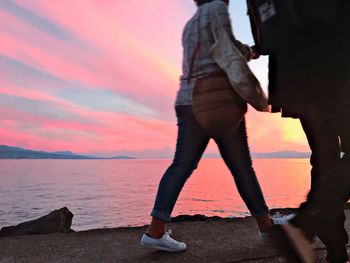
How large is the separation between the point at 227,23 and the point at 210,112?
0.69 m

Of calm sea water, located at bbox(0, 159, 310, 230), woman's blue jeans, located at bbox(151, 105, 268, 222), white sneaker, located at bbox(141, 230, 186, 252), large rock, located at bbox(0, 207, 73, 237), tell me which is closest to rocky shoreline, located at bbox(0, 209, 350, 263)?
white sneaker, located at bbox(141, 230, 186, 252)

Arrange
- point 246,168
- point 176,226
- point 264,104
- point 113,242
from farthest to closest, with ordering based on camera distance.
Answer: point 176,226 < point 113,242 < point 246,168 < point 264,104

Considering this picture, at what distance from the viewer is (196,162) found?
285cm

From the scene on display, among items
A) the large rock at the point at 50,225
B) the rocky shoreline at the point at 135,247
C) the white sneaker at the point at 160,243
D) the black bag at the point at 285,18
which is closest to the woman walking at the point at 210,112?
the white sneaker at the point at 160,243

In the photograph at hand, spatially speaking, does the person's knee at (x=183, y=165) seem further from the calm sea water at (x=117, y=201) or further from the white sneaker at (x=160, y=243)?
the calm sea water at (x=117, y=201)

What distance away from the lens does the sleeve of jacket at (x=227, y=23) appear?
2.60 m

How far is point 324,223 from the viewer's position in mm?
1884

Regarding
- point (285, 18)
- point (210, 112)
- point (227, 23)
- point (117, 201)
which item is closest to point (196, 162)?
point (210, 112)

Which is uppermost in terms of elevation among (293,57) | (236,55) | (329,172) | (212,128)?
(236,55)

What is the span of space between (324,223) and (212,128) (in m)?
1.00

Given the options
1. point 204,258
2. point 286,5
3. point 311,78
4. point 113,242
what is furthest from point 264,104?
point 113,242

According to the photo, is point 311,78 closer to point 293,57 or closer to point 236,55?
point 293,57

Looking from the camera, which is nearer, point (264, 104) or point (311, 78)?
point (311, 78)

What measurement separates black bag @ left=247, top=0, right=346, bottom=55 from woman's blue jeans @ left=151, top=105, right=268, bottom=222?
827 mm
